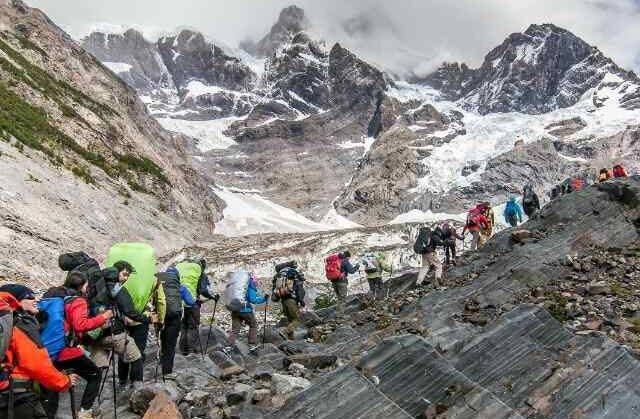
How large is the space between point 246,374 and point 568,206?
1375 centimetres

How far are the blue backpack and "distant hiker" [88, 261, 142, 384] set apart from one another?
126 centimetres

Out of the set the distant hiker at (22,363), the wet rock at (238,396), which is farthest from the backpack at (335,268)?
the distant hiker at (22,363)

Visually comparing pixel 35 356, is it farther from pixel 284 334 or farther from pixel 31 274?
pixel 31 274

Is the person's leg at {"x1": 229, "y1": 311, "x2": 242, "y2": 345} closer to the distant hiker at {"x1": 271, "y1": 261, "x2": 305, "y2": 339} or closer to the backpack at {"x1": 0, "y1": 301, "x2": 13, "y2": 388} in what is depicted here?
the distant hiker at {"x1": 271, "y1": 261, "x2": 305, "y2": 339}

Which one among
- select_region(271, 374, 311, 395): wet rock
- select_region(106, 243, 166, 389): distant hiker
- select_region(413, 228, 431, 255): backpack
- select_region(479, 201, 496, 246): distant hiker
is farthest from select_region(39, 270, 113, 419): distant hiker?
select_region(479, 201, 496, 246): distant hiker

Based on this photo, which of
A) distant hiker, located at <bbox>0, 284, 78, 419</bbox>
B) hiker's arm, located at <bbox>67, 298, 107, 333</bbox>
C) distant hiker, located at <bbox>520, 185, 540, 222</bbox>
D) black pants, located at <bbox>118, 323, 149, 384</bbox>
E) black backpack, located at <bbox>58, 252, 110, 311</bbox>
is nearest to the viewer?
distant hiker, located at <bbox>0, 284, 78, 419</bbox>

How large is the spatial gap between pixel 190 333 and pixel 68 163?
41.5 meters

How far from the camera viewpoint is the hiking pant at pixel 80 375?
640 cm

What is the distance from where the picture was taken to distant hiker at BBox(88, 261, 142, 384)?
28.2ft

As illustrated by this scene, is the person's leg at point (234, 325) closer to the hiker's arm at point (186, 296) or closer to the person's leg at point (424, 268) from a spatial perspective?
the hiker's arm at point (186, 296)

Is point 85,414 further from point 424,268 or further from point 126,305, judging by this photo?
point 424,268

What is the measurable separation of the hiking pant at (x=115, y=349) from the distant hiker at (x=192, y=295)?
2.33 m

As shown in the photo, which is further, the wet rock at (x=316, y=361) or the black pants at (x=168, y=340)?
the wet rock at (x=316, y=361)

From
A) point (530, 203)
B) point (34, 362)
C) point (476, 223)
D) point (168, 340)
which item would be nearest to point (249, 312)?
point (168, 340)
